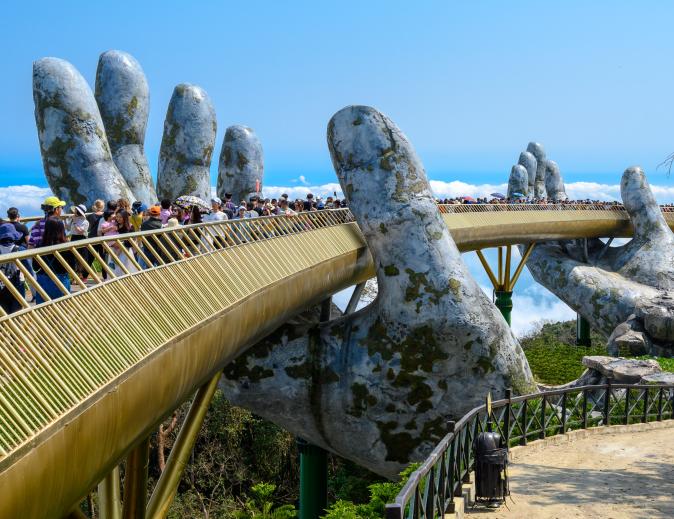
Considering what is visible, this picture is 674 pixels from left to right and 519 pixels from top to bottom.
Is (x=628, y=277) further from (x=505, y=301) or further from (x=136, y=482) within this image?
(x=136, y=482)

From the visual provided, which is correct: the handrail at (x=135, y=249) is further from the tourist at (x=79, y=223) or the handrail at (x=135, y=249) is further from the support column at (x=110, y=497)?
the support column at (x=110, y=497)

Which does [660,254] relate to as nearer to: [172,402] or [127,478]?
[127,478]

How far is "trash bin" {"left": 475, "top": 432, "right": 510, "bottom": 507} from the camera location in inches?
458

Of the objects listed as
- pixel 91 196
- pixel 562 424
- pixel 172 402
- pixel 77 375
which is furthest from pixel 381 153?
pixel 77 375

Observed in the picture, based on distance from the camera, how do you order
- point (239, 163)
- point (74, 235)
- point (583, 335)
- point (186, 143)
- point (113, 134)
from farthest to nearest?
point (583, 335)
point (239, 163)
point (186, 143)
point (113, 134)
point (74, 235)

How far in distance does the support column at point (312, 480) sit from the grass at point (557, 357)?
12.6 meters

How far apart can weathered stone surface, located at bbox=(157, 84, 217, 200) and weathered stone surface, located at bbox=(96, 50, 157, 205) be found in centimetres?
166

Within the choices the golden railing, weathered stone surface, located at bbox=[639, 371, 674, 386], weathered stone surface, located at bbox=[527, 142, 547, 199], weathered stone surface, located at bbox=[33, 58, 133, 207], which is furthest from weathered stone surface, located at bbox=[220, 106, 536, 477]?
weathered stone surface, located at bbox=[527, 142, 547, 199]

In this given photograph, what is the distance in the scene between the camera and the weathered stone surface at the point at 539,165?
57.8 meters

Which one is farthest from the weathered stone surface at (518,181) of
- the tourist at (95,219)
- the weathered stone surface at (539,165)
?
the tourist at (95,219)

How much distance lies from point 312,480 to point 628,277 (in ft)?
81.1

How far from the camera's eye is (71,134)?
940 inches

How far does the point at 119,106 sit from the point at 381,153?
36.8 feet

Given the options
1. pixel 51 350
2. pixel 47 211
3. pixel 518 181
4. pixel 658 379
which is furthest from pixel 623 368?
pixel 518 181
